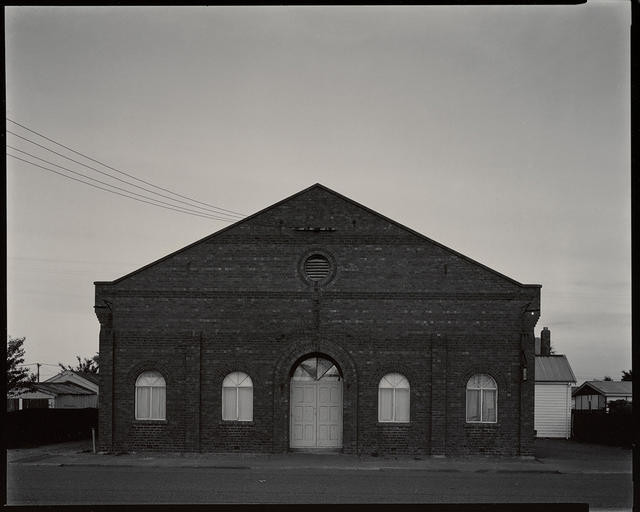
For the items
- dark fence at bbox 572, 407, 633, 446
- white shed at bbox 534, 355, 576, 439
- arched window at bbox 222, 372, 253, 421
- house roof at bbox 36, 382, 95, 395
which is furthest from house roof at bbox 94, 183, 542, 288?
house roof at bbox 36, 382, 95, 395

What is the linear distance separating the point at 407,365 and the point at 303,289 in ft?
12.9

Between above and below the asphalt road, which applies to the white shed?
below

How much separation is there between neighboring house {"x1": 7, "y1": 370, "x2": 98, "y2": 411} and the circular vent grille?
3183 centimetres

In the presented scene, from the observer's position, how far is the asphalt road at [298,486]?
15.2 metres

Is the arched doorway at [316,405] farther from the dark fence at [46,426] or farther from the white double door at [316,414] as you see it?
the dark fence at [46,426]

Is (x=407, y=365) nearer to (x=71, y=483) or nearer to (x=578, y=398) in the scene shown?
(x=71, y=483)

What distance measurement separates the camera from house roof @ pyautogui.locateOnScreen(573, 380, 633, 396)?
4524 cm

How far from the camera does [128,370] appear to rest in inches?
1013

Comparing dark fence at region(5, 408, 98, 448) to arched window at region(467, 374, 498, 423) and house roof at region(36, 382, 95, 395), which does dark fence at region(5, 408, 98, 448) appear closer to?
arched window at region(467, 374, 498, 423)

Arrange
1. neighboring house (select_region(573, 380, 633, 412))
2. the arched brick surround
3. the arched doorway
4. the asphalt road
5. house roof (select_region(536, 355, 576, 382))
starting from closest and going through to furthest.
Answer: the asphalt road → the arched brick surround → the arched doorway → house roof (select_region(536, 355, 576, 382)) → neighboring house (select_region(573, 380, 633, 412))

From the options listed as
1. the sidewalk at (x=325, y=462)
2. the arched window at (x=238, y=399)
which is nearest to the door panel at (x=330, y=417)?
the sidewalk at (x=325, y=462)

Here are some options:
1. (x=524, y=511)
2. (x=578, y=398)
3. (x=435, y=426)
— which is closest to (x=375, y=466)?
(x=435, y=426)

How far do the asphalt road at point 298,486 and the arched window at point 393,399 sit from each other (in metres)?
3.54

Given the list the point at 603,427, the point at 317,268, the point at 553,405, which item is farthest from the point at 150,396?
the point at 553,405
